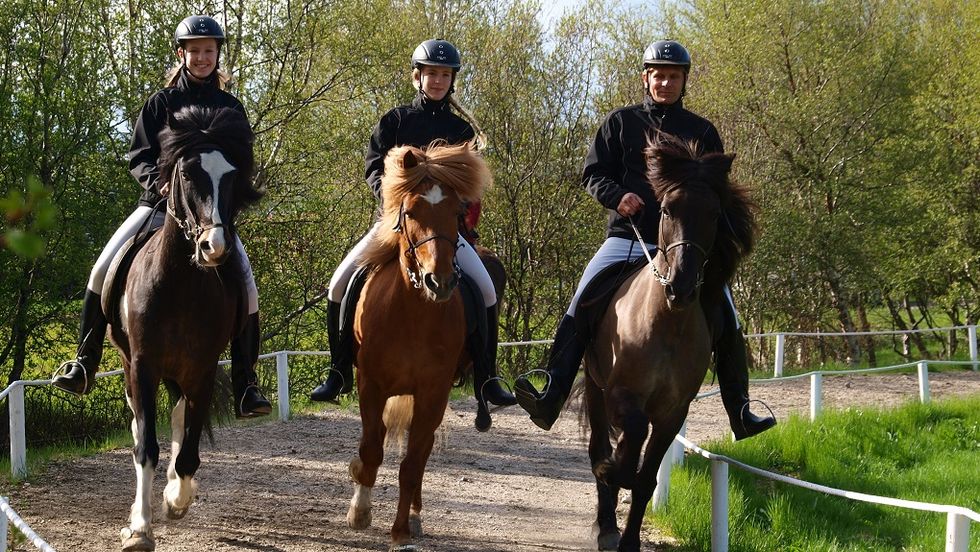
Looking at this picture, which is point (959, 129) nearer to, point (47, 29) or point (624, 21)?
point (624, 21)

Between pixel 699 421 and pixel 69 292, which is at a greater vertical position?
pixel 69 292

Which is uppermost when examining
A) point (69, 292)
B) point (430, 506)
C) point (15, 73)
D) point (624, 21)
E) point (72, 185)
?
point (624, 21)

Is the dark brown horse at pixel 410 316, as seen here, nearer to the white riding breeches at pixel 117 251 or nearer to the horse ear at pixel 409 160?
the horse ear at pixel 409 160

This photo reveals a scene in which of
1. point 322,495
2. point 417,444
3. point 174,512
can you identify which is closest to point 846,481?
point 322,495

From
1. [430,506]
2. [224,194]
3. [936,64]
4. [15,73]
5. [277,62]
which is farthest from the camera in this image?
[936,64]

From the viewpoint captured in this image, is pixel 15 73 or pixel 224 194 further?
pixel 15 73

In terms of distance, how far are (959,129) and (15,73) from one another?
827 inches

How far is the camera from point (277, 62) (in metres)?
18.6

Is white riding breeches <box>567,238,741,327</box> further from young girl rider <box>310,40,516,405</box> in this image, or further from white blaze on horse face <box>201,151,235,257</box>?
white blaze on horse face <box>201,151,235,257</box>

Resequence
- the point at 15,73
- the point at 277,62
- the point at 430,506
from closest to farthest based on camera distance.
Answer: the point at 430,506 → the point at 15,73 → the point at 277,62

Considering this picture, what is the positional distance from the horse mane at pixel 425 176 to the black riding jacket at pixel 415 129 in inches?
34.9

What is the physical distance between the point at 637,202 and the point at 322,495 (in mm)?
3671

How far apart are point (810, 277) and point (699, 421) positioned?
37.9ft

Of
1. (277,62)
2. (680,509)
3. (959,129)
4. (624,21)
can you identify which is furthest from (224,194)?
(959,129)
